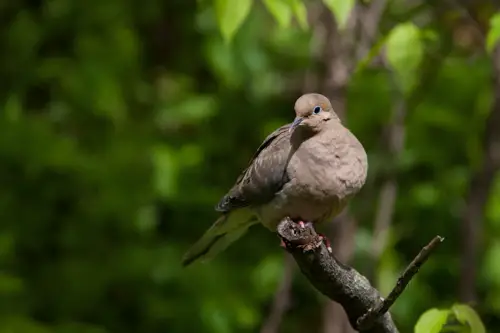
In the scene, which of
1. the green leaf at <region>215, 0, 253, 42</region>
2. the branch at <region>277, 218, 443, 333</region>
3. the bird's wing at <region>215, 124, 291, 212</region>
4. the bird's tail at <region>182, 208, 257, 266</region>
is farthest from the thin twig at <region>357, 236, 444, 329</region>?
the green leaf at <region>215, 0, 253, 42</region>

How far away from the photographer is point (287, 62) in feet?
11.6

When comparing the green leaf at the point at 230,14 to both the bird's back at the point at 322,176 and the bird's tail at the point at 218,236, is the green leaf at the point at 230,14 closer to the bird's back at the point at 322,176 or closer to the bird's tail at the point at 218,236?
the bird's back at the point at 322,176

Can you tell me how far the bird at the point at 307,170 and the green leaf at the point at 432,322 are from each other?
280mm

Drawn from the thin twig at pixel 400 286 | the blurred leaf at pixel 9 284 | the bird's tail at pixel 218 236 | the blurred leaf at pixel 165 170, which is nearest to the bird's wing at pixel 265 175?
the bird's tail at pixel 218 236

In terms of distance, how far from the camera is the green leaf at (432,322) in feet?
4.85

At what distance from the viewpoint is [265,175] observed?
1.77 m

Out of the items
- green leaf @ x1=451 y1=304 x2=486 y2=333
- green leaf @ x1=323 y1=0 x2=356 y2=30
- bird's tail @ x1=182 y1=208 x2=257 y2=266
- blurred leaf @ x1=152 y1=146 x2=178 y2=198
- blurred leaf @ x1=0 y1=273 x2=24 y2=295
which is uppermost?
green leaf @ x1=323 y1=0 x2=356 y2=30

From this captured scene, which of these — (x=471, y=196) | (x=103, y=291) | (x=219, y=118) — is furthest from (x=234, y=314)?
(x=471, y=196)

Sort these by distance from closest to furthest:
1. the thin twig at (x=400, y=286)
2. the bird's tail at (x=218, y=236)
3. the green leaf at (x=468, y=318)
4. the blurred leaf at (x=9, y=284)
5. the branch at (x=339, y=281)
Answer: the thin twig at (x=400, y=286)
the branch at (x=339, y=281)
the green leaf at (x=468, y=318)
the bird's tail at (x=218, y=236)
the blurred leaf at (x=9, y=284)

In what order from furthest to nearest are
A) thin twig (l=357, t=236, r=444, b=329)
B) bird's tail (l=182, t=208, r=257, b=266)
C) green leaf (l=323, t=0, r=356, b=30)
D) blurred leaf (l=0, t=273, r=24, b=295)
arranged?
blurred leaf (l=0, t=273, r=24, b=295)
bird's tail (l=182, t=208, r=257, b=266)
green leaf (l=323, t=0, r=356, b=30)
thin twig (l=357, t=236, r=444, b=329)

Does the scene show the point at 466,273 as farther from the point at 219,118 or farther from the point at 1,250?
the point at 1,250

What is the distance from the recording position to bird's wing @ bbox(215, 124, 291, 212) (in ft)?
5.75

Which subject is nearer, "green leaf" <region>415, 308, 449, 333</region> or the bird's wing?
"green leaf" <region>415, 308, 449, 333</region>

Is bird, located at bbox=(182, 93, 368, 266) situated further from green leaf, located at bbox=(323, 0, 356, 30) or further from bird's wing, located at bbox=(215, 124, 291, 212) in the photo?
green leaf, located at bbox=(323, 0, 356, 30)
